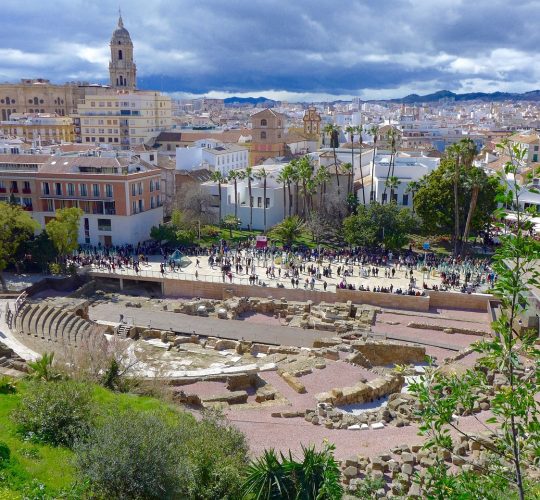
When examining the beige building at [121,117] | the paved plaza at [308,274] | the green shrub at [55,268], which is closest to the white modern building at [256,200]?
the paved plaza at [308,274]

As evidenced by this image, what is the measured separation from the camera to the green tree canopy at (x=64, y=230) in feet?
144

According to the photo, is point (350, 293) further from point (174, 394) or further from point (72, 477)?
point (72, 477)

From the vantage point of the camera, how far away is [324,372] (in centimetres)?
2838

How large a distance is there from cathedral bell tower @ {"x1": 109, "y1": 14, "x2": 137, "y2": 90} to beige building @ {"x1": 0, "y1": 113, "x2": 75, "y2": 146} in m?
31.8

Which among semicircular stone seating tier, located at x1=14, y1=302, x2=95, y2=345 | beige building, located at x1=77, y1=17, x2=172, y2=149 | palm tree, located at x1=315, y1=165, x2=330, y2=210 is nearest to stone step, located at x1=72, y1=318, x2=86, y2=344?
semicircular stone seating tier, located at x1=14, y1=302, x2=95, y2=345

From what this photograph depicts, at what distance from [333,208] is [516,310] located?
161 feet

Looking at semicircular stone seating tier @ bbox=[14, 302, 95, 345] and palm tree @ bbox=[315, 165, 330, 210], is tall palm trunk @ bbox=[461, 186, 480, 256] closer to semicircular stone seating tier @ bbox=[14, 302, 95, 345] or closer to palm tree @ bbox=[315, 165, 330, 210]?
palm tree @ bbox=[315, 165, 330, 210]

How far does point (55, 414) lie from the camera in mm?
15977

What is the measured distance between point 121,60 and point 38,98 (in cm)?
1962

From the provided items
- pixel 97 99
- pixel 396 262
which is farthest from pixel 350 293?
pixel 97 99

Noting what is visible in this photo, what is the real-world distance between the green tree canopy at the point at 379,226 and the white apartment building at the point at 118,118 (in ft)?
184

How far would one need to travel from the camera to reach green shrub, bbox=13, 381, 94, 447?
1575 centimetres

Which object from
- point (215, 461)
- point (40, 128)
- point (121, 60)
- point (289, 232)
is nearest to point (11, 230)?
point (289, 232)

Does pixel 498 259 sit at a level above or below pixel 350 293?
above
